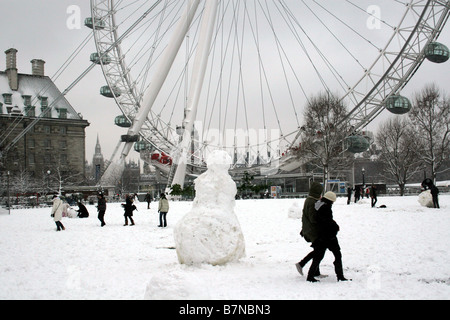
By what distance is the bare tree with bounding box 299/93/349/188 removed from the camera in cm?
3972

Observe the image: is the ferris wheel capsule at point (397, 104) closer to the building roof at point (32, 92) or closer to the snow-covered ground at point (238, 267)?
the snow-covered ground at point (238, 267)

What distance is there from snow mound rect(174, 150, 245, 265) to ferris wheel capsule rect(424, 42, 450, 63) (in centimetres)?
2712

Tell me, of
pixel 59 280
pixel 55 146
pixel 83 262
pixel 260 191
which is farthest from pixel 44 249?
pixel 55 146

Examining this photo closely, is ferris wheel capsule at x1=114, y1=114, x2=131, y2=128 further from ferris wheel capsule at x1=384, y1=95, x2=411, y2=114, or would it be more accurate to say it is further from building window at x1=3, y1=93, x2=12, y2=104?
building window at x1=3, y1=93, x2=12, y2=104

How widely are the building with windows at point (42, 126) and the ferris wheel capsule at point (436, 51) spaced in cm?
4991

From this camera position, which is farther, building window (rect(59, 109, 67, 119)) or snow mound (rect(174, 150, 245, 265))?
building window (rect(59, 109, 67, 119))

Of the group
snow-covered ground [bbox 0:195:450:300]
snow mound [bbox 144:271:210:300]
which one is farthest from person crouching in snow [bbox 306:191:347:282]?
snow mound [bbox 144:271:210:300]

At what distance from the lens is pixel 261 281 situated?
7.53 m

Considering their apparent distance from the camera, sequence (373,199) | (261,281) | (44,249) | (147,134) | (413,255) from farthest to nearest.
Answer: (147,134) → (373,199) → (44,249) → (413,255) → (261,281)

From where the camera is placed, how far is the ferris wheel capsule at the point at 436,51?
1242 inches

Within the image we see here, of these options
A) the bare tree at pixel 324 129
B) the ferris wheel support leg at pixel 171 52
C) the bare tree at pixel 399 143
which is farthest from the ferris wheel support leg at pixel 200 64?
the bare tree at pixel 399 143

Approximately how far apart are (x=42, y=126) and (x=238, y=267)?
72.5 m
